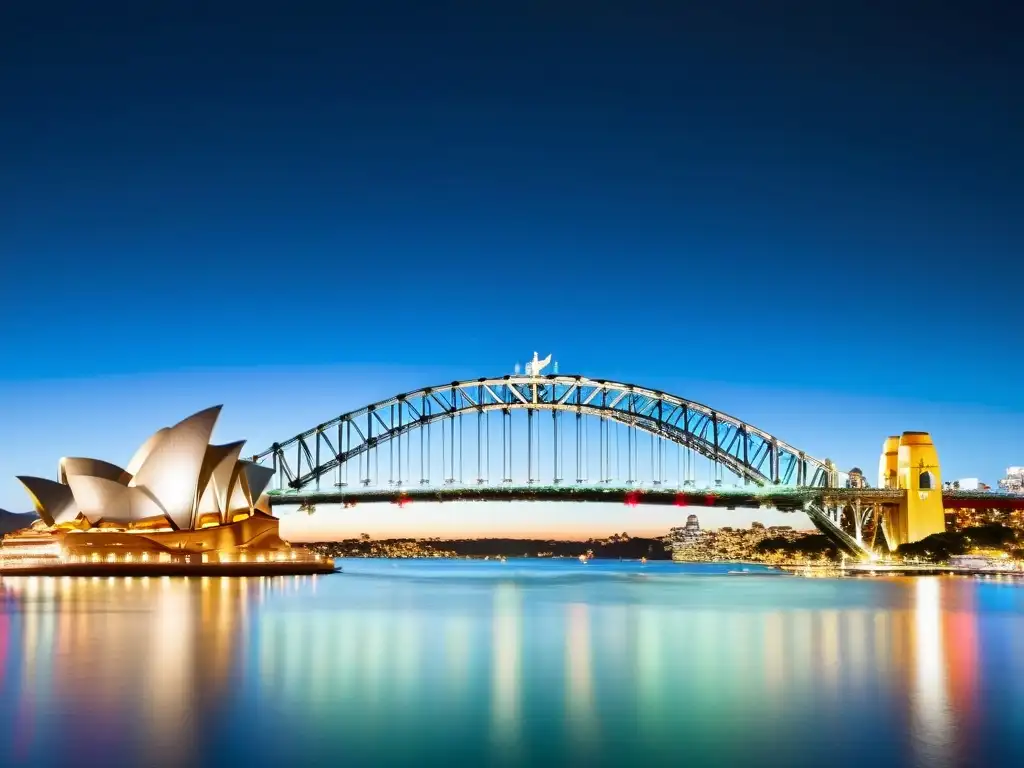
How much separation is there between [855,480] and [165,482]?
45.3 meters

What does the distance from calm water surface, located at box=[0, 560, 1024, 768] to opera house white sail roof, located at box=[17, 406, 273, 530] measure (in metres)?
23.7

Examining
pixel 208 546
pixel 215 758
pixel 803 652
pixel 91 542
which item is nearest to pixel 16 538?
pixel 91 542

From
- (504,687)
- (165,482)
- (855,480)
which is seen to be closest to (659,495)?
(855,480)

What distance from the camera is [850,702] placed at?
61.4ft

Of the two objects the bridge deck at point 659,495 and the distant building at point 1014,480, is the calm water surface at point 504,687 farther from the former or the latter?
the distant building at point 1014,480

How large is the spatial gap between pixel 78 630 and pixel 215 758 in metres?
17.6

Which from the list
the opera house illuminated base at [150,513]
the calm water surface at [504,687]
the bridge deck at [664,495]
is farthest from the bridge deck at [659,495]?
the calm water surface at [504,687]

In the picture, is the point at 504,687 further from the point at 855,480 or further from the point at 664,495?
the point at 855,480

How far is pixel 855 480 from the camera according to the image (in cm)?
7938

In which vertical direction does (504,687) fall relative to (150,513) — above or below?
below

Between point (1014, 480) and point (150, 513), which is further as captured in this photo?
point (1014, 480)

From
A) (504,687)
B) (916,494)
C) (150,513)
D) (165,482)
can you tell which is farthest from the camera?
(916,494)

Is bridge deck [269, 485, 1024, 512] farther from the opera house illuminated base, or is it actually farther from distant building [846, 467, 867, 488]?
the opera house illuminated base

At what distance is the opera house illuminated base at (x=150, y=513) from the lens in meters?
64.1
